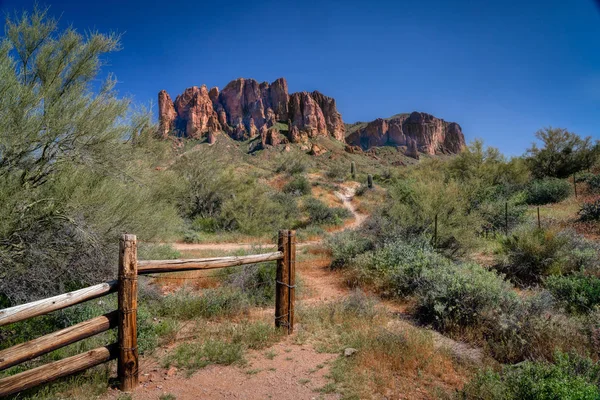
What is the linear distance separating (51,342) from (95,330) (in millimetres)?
377

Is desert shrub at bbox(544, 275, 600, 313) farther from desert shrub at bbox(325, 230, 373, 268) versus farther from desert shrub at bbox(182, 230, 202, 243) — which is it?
desert shrub at bbox(182, 230, 202, 243)

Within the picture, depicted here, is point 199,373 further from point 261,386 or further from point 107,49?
point 107,49

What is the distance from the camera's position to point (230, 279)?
7.04 metres

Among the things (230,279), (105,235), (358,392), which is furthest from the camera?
(230,279)

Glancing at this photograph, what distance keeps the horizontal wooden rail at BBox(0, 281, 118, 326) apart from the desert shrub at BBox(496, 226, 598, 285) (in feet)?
25.7

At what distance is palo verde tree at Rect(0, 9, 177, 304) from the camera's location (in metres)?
4.49

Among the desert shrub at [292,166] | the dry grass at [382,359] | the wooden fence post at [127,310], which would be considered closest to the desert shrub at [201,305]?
the dry grass at [382,359]

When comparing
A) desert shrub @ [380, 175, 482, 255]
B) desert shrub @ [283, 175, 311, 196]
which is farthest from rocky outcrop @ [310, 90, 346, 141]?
desert shrub @ [380, 175, 482, 255]

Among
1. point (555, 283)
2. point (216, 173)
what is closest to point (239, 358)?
point (555, 283)

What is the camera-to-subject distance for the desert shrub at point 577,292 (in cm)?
514

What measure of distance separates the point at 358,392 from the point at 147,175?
6.16 meters

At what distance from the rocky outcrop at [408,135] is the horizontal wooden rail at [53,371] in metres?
121

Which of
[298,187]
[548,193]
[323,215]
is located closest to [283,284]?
[323,215]

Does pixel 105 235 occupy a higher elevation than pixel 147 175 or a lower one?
lower
